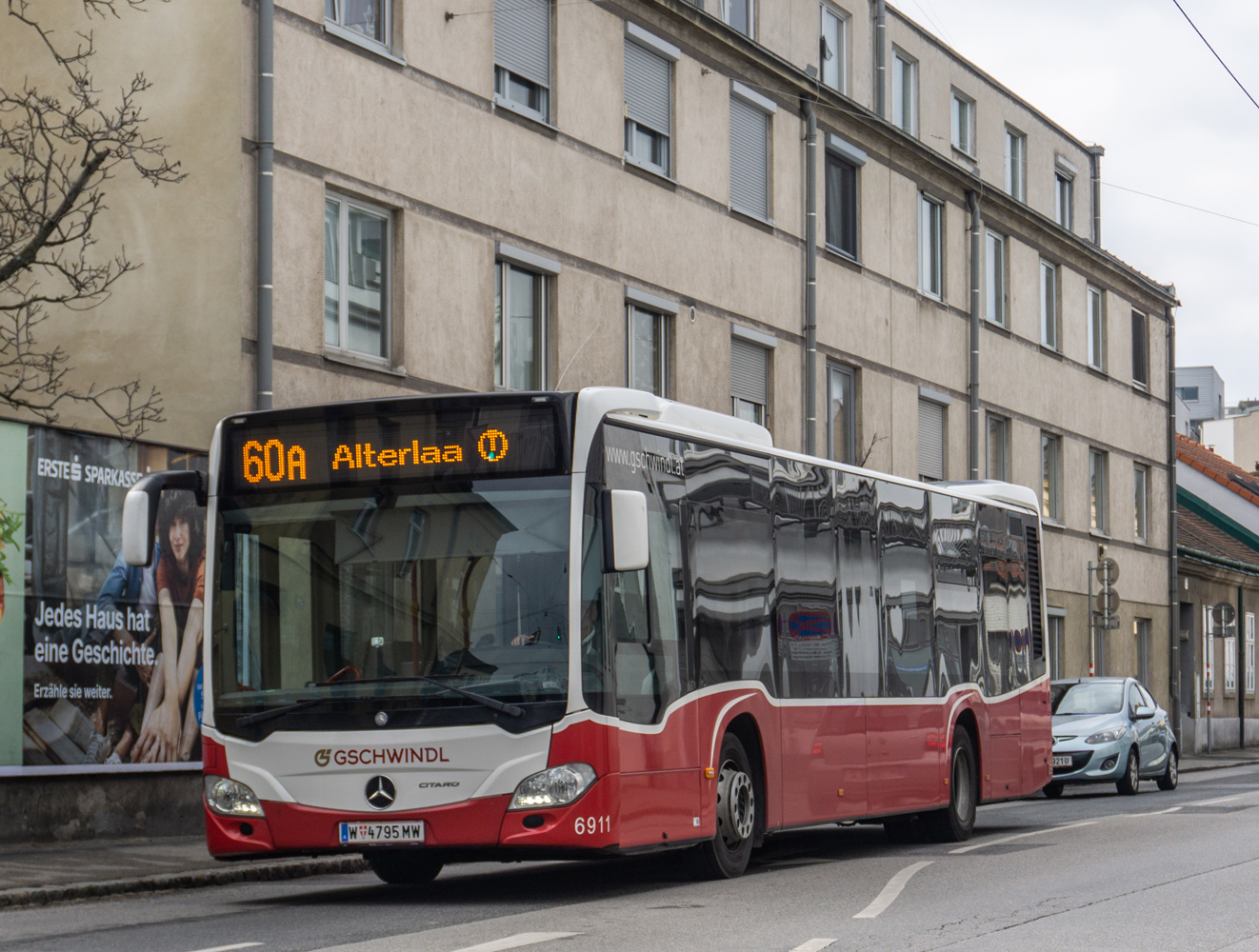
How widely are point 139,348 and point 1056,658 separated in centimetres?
2320

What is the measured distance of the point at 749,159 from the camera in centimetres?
2700

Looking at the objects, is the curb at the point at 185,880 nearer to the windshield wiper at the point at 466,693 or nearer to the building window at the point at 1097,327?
the windshield wiper at the point at 466,693

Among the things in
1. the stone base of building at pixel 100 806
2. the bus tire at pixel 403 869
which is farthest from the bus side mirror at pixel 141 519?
the stone base of building at pixel 100 806

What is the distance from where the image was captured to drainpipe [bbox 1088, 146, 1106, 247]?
134ft

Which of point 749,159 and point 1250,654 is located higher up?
point 749,159

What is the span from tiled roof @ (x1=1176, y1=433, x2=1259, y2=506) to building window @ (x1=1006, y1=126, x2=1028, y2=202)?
20238mm

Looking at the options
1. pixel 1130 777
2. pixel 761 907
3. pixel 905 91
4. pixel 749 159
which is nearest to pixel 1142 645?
pixel 905 91

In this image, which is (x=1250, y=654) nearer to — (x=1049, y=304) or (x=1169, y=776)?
(x=1049, y=304)

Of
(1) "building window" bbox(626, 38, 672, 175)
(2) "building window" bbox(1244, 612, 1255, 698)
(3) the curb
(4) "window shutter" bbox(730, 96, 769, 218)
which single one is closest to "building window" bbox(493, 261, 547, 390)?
(1) "building window" bbox(626, 38, 672, 175)

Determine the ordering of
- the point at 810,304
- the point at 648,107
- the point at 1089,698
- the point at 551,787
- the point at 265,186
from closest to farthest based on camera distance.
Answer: the point at 551,787
the point at 265,186
the point at 648,107
the point at 1089,698
the point at 810,304

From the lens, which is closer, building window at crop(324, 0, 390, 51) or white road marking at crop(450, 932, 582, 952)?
white road marking at crop(450, 932, 582, 952)

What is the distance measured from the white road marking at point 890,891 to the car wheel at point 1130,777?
11.8 meters

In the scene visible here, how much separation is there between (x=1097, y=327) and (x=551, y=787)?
32.2 metres

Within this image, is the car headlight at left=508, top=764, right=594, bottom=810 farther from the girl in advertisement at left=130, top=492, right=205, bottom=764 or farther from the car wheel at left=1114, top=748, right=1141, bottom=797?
the car wheel at left=1114, top=748, right=1141, bottom=797
